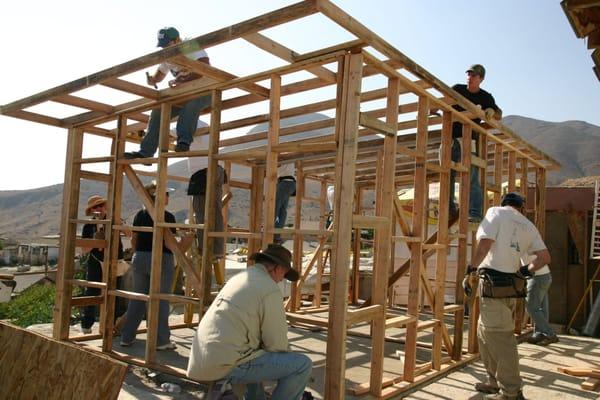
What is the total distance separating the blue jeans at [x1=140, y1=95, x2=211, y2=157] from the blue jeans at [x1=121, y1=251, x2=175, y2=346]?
1285mm

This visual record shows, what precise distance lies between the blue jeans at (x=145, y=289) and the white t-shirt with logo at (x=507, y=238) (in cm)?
352

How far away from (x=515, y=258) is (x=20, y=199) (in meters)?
60.9

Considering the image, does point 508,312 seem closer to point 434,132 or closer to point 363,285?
point 434,132

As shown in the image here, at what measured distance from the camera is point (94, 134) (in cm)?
685

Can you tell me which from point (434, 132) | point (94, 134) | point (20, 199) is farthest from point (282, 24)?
point (20, 199)

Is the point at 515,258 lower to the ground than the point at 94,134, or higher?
lower

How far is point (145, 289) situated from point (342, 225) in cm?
327

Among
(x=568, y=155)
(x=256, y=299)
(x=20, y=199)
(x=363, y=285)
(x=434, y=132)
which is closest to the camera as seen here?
(x=256, y=299)

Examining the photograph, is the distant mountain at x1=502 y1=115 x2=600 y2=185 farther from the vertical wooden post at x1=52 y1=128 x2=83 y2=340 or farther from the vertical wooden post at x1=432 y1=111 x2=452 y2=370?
the vertical wooden post at x1=52 y1=128 x2=83 y2=340

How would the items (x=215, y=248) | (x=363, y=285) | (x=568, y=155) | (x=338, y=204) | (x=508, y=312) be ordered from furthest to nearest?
(x=568, y=155), (x=363, y=285), (x=215, y=248), (x=508, y=312), (x=338, y=204)

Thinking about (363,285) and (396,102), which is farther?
(363,285)

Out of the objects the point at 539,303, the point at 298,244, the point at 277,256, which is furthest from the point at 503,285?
the point at 298,244

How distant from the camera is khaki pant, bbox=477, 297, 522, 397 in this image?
460cm

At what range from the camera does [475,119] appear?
6613 mm
